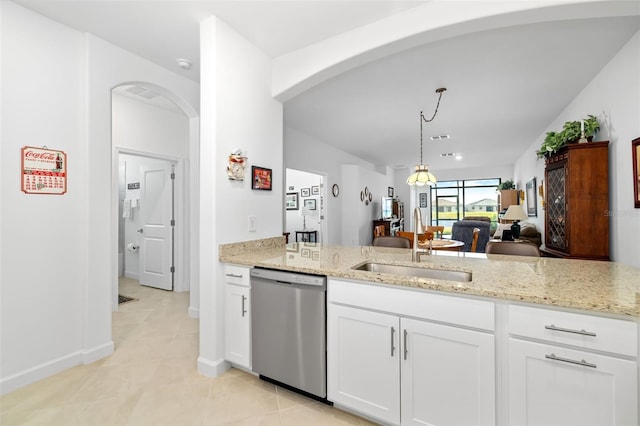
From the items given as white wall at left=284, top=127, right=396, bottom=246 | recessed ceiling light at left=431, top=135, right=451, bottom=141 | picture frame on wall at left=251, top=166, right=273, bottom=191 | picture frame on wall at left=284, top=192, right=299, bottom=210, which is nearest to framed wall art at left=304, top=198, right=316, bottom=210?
picture frame on wall at left=284, top=192, right=299, bottom=210

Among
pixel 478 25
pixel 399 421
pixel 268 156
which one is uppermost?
pixel 478 25

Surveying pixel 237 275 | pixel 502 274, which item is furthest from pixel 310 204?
pixel 502 274

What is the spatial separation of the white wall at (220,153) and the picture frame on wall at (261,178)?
0.05 m

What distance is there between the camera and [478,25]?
1965 millimetres

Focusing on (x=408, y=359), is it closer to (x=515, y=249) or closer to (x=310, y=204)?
(x=515, y=249)

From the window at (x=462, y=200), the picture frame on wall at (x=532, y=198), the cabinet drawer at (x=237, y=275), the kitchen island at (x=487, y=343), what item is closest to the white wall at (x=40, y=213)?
the cabinet drawer at (x=237, y=275)

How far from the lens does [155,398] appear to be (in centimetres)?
191

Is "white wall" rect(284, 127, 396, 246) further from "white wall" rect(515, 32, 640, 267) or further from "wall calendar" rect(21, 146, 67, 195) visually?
"white wall" rect(515, 32, 640, 267)

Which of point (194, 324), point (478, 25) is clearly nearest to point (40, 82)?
point (194, 324)

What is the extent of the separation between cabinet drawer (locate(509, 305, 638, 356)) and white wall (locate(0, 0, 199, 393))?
3038 mm

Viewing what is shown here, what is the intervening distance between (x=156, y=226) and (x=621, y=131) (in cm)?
575

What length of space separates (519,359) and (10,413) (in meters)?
2.93

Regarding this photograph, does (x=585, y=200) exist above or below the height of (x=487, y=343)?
above

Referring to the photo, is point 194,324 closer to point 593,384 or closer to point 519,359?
point 519,359
